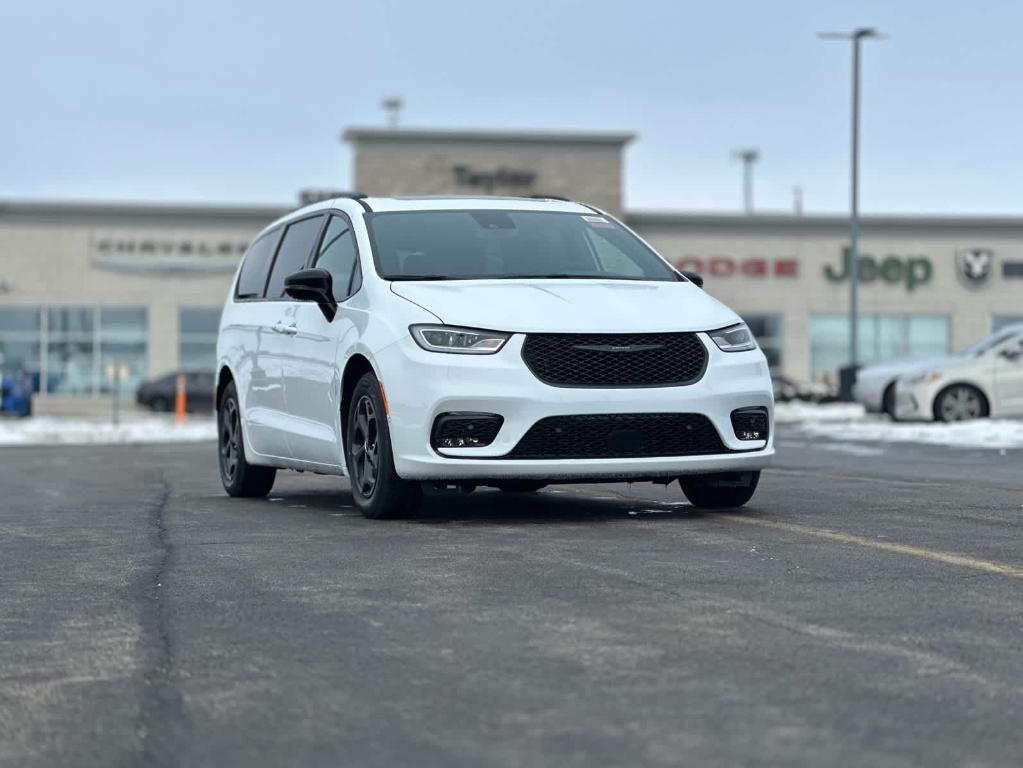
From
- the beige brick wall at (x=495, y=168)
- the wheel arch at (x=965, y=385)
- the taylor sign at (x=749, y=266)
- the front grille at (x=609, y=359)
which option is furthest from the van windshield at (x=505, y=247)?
the taylor sign at (x=749, y=266)

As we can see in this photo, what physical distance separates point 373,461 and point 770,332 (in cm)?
5325

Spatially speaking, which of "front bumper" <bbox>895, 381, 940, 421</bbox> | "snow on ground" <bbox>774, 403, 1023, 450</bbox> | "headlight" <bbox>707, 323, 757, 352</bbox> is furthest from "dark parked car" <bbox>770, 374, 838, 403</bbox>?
"headlight" <bbox>707, 323, 757, 352</bbox>

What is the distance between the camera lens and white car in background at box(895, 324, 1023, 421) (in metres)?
24.6

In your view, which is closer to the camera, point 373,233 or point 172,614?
Result: point 172,614

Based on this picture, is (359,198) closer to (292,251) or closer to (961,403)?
(292,251)

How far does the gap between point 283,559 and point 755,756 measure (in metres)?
4.05

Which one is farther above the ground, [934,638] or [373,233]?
[373,233]

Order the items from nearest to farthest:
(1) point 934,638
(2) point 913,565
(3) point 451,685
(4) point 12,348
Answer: (3) point 451,685 → (1) point 934,638 → (2) point 913,565 → (4) point 12,348

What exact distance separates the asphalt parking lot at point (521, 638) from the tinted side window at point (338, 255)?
128 cm

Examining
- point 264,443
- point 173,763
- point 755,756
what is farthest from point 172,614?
point 264,443

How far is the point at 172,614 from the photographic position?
618 cm

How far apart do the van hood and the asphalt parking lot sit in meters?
0.96

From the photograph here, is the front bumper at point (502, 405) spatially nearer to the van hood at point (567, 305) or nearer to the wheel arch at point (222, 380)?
the van hood at point (567, 305)

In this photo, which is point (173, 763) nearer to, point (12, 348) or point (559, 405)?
point (559, 405)
